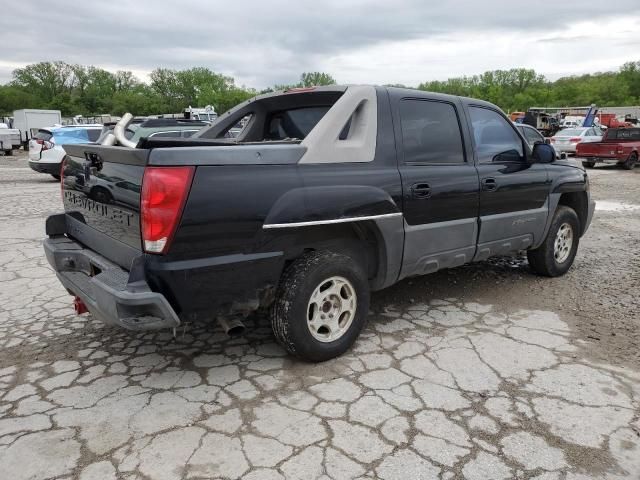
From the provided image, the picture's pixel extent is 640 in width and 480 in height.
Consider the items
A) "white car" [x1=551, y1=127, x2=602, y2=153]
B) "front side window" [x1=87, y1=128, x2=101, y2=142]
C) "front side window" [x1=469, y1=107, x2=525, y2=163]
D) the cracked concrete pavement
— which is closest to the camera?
the cracked concrete pavement

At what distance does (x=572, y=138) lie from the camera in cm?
2117

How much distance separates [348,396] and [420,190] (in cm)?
155

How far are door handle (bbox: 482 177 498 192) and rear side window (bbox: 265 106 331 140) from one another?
1447mm

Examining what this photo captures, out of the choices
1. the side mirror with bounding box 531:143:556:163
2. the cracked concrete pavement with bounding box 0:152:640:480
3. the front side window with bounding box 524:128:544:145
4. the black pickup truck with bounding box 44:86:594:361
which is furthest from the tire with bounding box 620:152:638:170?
the black pickup truck with bounding box 44:86:594:361

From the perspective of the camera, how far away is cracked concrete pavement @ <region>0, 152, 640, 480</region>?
2.42 m

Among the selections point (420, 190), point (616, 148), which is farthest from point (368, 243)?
point (616, 148)

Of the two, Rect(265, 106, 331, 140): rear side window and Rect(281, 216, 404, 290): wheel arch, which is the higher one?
Rect(265, 106, 331, 140): rear side window

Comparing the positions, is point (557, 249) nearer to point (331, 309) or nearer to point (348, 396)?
point (331, 309)

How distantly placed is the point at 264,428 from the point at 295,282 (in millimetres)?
865

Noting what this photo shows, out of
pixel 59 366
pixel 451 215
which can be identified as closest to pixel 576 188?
pixel 451 215

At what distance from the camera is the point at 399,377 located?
3.22 m

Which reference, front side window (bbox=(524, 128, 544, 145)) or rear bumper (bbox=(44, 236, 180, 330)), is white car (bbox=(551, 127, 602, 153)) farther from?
rear bumper (bbox=(44, 236, 180, 330))

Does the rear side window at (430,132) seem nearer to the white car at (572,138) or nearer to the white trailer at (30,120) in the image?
the white car at (572,138)

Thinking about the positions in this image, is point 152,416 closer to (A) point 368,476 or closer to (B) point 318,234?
(A) point 368,476
